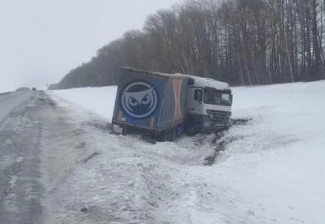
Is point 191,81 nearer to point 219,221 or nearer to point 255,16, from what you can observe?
point 219,221

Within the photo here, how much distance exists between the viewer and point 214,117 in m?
25.3

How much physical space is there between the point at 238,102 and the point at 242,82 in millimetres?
24982

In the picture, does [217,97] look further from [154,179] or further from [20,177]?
[20,177]

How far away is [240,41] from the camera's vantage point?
222 ft

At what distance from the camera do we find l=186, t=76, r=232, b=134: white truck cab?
24672 mm

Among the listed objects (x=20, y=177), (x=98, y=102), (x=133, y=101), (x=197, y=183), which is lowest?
(x=98, y=102)

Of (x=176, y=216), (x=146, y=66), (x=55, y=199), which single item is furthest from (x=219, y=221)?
(x=146, y=66)

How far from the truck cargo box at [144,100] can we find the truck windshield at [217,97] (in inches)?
128

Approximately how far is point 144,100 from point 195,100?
171 inches

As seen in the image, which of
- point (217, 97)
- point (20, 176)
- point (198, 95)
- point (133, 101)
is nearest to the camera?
point (20, 176)

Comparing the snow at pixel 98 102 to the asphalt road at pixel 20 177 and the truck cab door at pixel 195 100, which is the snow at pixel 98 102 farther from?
the asphalt road at pixel 20 177

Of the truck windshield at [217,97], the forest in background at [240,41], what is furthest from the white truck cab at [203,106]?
the forest in background at [240,41]

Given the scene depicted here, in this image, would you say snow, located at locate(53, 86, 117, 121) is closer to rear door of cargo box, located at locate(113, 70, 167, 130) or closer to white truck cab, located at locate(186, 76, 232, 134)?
white truck cab, located at locate(186, 76, 232, 134)

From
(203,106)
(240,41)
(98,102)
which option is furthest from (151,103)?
(240,41)
